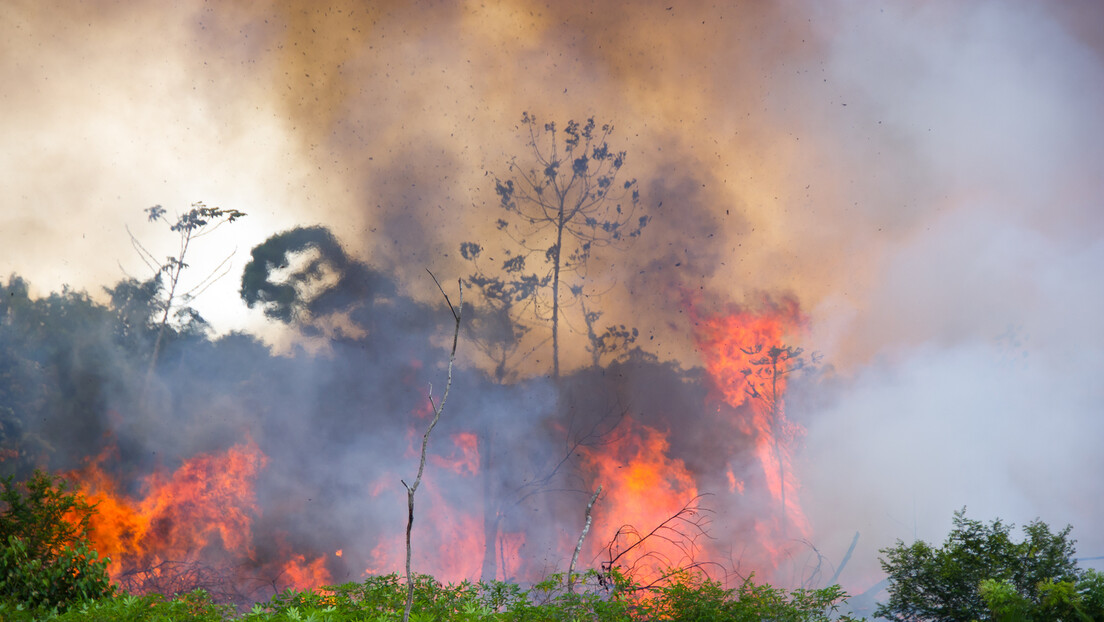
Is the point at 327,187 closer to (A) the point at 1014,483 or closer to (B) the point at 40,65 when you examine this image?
(B) the point at 40,65

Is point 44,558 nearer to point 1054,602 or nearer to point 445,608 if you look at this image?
point 445,608

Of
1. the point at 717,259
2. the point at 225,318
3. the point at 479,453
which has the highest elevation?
the point at 717,259

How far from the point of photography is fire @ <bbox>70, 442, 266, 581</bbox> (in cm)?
833

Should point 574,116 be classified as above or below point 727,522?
above

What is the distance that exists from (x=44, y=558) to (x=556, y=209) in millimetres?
6222

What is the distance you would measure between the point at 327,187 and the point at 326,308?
4.85 ft

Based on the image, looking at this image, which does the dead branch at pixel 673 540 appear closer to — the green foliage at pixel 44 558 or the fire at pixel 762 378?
the fire at pixel 762 378

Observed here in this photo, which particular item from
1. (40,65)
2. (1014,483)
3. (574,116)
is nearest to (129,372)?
(40,65)

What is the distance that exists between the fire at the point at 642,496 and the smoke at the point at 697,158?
117 centimetres

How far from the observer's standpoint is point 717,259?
351 inches

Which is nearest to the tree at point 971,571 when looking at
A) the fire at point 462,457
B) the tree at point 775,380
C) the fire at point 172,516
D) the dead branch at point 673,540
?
the tree at point 775,380

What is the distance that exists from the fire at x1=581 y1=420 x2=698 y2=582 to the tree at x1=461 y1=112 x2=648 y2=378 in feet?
4.37

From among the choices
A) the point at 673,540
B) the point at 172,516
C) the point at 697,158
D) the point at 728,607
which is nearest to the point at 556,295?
the point at 697,158

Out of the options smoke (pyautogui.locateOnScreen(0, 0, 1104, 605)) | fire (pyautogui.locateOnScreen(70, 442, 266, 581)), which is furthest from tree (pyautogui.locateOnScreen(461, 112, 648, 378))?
fire (pyautogui.locateOnScreen(70, 442, 266, 581))
